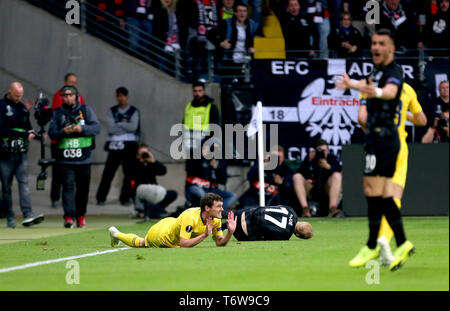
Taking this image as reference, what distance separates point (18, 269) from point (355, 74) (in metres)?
11.7

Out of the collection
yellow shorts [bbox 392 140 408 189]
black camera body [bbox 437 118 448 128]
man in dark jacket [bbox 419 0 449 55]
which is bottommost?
yellow shorts [bbox 392 140 408 189]

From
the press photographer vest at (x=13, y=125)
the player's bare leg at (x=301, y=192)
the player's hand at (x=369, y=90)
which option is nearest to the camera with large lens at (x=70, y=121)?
the press photographer vest at (x=13, y=125)

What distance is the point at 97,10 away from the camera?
2408cm

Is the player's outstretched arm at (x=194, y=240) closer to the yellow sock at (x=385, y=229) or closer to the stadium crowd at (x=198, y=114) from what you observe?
the yellow sock at (x=385, y=229)

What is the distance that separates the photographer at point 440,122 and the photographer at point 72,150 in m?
6.41

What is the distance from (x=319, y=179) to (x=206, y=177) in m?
2.16

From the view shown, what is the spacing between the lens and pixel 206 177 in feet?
64.7

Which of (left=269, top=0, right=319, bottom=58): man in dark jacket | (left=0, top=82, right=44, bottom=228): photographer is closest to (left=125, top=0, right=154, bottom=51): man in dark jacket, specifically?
(left=269, top=0, right=319, bottom=58): man in dark jacket

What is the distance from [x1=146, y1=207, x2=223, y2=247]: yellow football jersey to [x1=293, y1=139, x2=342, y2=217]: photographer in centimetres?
647

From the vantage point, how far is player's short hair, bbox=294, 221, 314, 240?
45.8 feet

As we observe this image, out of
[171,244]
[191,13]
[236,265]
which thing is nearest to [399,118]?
[236,265]

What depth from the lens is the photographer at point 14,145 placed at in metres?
18.0

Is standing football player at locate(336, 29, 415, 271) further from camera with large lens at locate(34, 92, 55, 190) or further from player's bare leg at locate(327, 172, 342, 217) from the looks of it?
player's bare leg at locate(327, 172, 342, 217)
